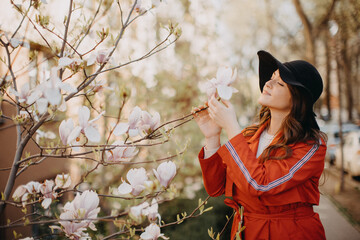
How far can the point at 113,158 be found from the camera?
1072mm

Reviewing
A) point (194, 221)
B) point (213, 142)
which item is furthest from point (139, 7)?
point (194, 221)

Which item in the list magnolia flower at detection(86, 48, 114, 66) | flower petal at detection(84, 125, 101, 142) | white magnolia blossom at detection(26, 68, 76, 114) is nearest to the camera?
white magnolia blossom at detection(26, 68, 76, 114)

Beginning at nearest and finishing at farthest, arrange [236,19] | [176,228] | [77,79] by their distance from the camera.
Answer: [77,79] < [176,228] < [236,19]

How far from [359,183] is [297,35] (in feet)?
32.6

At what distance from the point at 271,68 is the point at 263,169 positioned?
0.69m

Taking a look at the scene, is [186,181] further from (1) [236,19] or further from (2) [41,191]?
(1) [236,19]

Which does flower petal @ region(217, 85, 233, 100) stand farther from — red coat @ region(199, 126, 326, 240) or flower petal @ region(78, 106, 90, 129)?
flower petal @ region(78, 106, 90, 129)

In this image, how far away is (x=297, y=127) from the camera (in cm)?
146

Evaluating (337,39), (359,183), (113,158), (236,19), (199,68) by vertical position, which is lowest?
(359,183)

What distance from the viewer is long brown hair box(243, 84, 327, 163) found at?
1.43 meters

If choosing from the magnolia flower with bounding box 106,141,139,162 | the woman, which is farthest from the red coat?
→ the magnolia flower with bounding box 106,141,139,162

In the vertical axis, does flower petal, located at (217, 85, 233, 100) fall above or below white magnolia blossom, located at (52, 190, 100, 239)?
above

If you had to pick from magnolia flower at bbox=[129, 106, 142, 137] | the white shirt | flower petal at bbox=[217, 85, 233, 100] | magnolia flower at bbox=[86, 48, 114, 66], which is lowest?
the white shirt

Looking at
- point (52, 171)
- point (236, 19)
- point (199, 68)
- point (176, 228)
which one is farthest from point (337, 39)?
point (236, 19)
